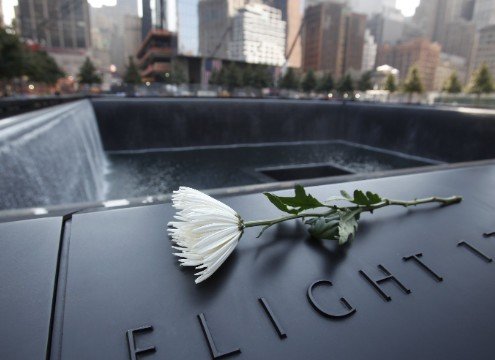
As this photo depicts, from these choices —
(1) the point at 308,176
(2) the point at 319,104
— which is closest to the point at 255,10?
(2) the point at 319,104

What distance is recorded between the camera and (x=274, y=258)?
90 cm

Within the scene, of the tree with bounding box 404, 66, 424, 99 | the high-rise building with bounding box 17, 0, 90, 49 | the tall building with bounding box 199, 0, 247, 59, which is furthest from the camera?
the high-rise building with bounding box 17, 0, 90, 49

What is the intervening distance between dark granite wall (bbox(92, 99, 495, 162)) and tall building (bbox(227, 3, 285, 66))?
1745 inches

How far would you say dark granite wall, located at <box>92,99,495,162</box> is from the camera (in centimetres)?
1024

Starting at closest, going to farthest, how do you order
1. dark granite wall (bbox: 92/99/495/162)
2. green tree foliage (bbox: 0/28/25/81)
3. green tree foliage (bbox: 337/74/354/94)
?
dark granite wall (bbox: 92/99/495/162), green tree foliage (bbox: 0/28/25/81), green tree foliage (bbox: 337/74/354/94)

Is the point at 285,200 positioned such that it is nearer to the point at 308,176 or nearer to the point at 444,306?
the point at 444,306

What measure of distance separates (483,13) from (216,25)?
107 metres

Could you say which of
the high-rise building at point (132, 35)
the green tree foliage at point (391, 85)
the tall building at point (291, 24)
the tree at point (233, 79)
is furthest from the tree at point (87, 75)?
the high-rise building at point (132, 35)

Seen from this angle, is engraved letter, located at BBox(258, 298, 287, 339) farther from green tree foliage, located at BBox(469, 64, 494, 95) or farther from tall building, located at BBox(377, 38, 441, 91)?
tall building, located at BBox(377, 38, 441, 91)

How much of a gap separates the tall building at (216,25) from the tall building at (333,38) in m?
34.0

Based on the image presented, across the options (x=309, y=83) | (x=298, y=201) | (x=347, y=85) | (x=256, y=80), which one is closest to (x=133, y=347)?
(x=298, y=201)

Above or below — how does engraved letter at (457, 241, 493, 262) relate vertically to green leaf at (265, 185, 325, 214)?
below

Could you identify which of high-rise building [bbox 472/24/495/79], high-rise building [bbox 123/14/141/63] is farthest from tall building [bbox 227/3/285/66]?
high-rise building [bbox 472/24/495/79]

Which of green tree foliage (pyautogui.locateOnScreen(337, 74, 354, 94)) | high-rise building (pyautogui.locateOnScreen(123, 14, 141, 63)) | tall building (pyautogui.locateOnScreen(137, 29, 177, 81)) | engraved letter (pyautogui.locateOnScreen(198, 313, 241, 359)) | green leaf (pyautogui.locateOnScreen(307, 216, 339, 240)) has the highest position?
high-rise building (pyautogui.locateOnScreen(123, 14, 141, 63))
